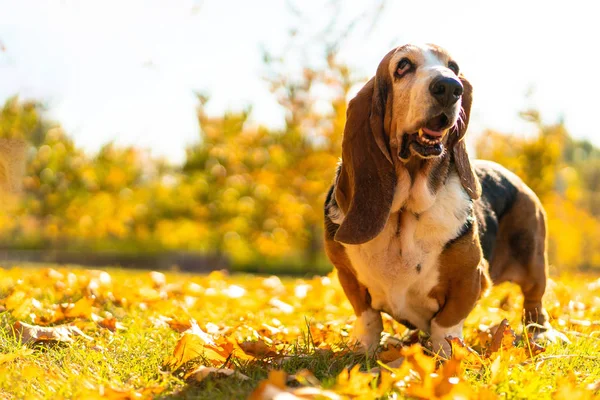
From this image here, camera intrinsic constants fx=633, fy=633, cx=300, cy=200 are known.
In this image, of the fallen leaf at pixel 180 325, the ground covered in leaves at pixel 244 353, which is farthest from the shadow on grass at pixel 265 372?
the fallen leaf at pixel 180 325

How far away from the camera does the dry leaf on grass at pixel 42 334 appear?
2885 millimetres

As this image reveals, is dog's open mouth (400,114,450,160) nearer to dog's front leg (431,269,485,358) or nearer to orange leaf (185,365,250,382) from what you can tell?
dog's front leg (431,269,485,358)

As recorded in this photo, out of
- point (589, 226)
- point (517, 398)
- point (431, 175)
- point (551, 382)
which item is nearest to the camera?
point (517, 398)

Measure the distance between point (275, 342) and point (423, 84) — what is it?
1.38 meters

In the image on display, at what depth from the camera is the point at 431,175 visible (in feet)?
9.40

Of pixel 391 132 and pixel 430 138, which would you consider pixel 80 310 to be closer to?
pixel 391 132

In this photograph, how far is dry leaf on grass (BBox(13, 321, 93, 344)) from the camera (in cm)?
288

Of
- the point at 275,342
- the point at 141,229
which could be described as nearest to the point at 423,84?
the point at 275,342

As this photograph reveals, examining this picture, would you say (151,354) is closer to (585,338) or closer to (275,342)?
(275,342)

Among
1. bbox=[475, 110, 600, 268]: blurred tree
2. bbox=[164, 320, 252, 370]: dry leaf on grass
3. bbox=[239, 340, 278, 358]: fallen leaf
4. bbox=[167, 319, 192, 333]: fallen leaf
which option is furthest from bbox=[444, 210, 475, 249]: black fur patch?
bbox=[475, 110, 600, 268]: blurred tree

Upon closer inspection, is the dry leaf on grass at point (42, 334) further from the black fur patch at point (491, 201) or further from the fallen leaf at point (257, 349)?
the black fur patch at point (491, 201)

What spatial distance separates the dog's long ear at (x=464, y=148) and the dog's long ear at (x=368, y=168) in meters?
0.32

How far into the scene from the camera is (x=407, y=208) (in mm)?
2859

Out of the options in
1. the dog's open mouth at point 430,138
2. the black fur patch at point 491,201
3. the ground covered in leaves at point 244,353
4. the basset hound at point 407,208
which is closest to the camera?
the ground covered in leaves at point 244,353
